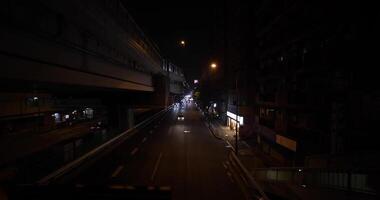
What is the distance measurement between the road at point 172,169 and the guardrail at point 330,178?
3.14 m

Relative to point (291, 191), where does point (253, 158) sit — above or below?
below

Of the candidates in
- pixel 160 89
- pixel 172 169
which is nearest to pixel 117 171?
pixel 172 169

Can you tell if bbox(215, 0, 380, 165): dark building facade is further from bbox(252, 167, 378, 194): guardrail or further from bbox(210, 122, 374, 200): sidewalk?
bbox(252, 167, 378, 194): guardrail

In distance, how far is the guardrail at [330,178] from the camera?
34.3ft

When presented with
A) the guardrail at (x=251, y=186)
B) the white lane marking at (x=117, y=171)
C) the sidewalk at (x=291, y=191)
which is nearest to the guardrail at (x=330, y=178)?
the sidewalk at (x=291, y=191)

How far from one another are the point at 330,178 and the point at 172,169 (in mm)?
10914

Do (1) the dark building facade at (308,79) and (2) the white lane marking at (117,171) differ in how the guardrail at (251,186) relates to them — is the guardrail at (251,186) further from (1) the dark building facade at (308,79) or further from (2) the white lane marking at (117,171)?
(2) the white lane marking at (117,171)

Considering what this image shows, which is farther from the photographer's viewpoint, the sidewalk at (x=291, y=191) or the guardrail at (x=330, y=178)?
the sidewalk at (x=291, y=191)

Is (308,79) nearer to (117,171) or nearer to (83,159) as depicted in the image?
(117,171)

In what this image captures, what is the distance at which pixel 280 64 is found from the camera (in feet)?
97.2

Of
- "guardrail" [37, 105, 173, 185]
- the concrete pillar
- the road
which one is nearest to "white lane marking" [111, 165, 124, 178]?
the road

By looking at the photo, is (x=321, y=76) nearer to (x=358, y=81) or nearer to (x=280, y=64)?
(x=358, y=81)

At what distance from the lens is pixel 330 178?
12203 millimetres

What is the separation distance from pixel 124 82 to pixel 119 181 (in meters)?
13.4
